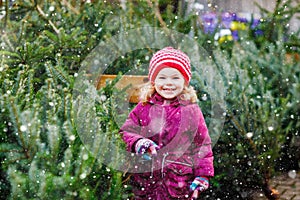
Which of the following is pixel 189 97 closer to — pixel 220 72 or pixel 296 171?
pixel 220 72

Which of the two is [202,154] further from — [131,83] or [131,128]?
[131,83]

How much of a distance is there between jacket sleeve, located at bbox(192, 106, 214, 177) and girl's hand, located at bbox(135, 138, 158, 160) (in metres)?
0.21

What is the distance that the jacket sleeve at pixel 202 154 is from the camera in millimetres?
2062

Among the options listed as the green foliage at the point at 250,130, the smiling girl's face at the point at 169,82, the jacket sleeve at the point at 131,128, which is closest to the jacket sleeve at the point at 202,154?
the smiling girl's face at the point at 169,82

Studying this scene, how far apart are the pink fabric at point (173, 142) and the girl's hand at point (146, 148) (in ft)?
0.14

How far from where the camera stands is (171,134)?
207cm

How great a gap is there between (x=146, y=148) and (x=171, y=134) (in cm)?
15

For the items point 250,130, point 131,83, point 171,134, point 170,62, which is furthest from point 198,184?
point 131,83

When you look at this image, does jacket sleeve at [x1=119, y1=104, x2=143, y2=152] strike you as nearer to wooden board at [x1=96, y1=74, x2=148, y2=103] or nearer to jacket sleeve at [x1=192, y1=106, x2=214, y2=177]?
jacket sleeve at [x1=192, y1=106, x2=214, y2=177]

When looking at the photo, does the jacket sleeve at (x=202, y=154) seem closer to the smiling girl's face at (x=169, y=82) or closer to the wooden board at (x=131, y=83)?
the smiling girl's face at (x=169, y=82)

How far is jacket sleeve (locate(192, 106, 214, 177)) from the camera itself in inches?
81.2

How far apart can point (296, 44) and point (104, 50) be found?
1.79m

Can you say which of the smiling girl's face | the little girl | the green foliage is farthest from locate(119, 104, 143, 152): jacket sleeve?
the green foliage

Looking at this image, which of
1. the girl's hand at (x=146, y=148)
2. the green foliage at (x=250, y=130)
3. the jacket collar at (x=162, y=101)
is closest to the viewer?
the girl's hand at (x=146, y=148)
